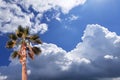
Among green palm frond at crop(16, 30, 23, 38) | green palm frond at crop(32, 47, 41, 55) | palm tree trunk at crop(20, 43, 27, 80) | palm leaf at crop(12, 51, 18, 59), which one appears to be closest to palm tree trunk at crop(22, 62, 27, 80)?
palm tree trunk at crop(20, 43, 27, 80)

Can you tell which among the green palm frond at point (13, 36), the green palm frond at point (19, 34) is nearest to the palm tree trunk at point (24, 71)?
the green palm frond at point (13, 36)

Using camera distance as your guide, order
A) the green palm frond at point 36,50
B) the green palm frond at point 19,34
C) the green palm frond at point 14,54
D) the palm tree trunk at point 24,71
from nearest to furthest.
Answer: the palm tree trunk at point 24,71 < the green palm frond at point 14,54 < the green palm frond at point 36,50 < the green palm frond at point 19,34

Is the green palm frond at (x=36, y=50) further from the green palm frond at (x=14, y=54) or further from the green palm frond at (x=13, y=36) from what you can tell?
the green palm frond at (x=13, y=36)

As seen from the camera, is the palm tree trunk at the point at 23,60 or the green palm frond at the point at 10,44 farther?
the green palm frond at the point at 10,44

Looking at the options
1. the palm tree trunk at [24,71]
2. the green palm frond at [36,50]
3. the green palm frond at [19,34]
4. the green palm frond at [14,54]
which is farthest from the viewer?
the green palm frond at [19,34]

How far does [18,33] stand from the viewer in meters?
51.1

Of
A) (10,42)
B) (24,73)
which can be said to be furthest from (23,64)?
(10,42)

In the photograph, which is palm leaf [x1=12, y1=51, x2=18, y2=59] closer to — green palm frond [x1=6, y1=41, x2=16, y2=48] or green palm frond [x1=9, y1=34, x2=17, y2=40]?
green palm frond [x1=6, y1=41, x2=16, y2=48]

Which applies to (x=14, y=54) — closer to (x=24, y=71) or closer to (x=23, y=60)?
(x=23, y=60)

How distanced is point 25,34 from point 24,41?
124 cm

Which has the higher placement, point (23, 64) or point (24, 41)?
point (24, 41)

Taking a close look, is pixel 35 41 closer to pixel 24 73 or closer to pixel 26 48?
pixel 26 48

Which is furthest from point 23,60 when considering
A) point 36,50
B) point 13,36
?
point 13,36

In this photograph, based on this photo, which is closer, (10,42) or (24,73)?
(24,73)
